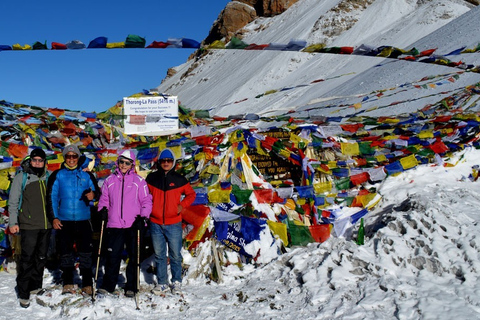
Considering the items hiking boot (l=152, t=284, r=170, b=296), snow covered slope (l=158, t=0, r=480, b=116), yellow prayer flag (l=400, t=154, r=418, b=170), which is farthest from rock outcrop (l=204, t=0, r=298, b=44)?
hiking boot (l=152, t=284, r=170, b=296)

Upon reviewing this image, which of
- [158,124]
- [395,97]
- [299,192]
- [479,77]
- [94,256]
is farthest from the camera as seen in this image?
[395,97]

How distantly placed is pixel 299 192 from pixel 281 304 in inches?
98.3

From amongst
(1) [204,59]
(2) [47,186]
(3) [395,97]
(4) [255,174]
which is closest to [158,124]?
(4) [255,174]

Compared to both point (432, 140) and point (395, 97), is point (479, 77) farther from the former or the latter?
point (432, 140)

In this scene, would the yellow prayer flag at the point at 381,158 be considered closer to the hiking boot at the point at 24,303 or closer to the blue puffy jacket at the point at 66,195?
the blue puffy jacket at the point at 66,195

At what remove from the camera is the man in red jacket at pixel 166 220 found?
15.8 feet

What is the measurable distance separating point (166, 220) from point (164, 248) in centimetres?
35

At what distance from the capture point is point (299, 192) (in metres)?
6.58

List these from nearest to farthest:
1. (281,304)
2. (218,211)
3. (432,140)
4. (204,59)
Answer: (281,304), (218,211), (432,140), (204,59)

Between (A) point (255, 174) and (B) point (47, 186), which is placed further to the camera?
(A) point (255, 174)

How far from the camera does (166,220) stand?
4.80 meters

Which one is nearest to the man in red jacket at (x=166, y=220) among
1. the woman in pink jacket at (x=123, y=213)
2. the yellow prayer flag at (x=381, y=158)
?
the woman in pink jacket at (x=123, y=213)

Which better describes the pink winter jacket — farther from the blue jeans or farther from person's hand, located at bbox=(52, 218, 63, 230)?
person's hand, located at bbox=(52, 218, 63, 230)

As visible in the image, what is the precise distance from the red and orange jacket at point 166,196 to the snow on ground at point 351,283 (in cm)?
89
